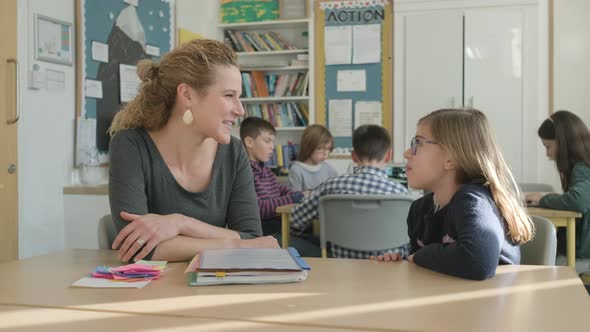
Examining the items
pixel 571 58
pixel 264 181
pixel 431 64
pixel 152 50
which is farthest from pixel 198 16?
pixel 571 58

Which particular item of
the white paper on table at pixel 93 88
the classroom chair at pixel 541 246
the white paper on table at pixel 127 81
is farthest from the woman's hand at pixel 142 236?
the white paper on table at pixel 127 81

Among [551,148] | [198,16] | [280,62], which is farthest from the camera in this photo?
[280,62]

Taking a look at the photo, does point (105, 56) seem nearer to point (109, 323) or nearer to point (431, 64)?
point (431, 64)

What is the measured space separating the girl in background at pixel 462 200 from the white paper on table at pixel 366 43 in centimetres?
364

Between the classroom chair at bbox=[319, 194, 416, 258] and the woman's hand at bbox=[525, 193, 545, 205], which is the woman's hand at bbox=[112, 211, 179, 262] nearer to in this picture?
the classroom chair at bbox=[319, 194, 416, 258]

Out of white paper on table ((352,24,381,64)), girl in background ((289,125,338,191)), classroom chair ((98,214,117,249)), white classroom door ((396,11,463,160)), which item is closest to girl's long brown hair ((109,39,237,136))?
classroom chair ((98,214,117,249))

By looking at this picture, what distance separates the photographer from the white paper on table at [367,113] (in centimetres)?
529

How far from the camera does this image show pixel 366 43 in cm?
529

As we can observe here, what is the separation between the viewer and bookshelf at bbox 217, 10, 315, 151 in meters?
5.45

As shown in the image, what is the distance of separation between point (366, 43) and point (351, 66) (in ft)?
0.78

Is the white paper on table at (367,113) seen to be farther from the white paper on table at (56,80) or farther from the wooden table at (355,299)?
the wooden table at (355,299)

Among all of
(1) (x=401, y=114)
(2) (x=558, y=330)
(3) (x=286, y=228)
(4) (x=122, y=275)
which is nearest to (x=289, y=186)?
(3) (x=286, y=228)

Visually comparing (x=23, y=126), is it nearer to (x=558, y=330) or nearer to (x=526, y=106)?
(x=558, y=330)

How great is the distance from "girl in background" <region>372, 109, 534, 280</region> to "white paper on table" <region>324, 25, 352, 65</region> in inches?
145
